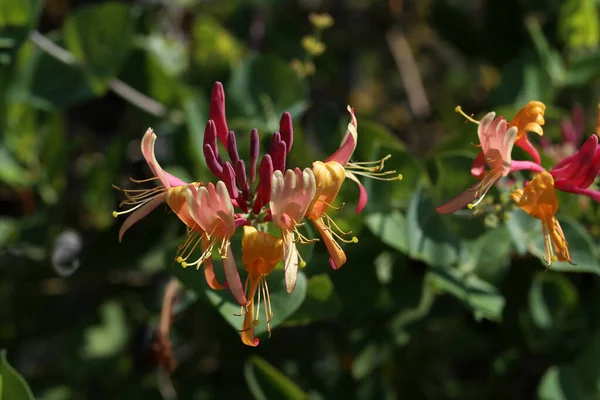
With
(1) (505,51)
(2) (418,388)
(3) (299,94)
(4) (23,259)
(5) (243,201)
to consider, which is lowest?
(2) (418,388)

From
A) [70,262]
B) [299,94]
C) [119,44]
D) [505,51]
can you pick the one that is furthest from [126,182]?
[505,51]

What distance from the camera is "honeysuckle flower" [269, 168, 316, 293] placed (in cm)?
Result: 68

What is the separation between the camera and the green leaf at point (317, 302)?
2.88ft

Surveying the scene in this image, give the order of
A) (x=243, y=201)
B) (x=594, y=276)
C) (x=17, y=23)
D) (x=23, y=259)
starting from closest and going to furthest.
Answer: (x=243, y=201) → (x=17, y=23) → (x=594, y=276) → (x=23, y=259)

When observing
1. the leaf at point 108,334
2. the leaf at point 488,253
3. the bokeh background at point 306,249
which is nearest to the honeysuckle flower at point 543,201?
the bokeh background at point 306,249

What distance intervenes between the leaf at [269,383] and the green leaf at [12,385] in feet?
1.12

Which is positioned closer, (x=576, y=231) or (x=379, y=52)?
(x=576, y=231)

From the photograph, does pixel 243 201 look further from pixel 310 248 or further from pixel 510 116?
pixel 510 116

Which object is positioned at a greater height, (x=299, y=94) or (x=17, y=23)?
(x=17, y=23)

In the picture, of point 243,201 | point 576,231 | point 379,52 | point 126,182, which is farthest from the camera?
point 379,52

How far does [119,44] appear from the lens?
1.21 metres

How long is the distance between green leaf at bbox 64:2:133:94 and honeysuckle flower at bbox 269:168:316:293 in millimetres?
647

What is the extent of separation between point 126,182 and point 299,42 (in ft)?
1.75

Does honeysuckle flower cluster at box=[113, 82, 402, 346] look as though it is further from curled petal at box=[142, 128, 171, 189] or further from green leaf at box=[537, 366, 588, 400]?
green leaf at box=[537, 366, 588, 400]
